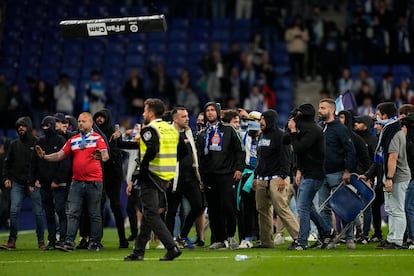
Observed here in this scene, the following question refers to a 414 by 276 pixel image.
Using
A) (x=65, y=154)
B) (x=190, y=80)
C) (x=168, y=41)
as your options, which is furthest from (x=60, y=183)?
(x=168, y=41)

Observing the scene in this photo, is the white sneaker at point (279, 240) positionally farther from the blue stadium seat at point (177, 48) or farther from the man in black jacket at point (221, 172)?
the blue stadium seat at point (177, 48)

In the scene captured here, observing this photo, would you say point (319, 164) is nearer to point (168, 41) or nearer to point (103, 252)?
point (103, 252)

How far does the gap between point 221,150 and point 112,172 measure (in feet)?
6.56

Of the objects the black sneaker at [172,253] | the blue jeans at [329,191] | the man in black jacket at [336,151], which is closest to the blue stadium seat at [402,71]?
the blue jeans at [329,191]

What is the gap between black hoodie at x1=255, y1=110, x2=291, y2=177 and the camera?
17188 mm

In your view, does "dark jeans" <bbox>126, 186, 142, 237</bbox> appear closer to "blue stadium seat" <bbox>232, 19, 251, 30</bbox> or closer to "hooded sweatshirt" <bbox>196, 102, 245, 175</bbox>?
"hooded sweatshirt" <bbox>196, 102, 245, 175</bbox>

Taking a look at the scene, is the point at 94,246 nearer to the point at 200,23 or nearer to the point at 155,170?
the point at 155,170

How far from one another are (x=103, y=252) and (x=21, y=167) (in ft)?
8.25

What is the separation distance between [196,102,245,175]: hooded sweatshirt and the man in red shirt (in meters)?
1.56

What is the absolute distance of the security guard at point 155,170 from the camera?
14.5 metres

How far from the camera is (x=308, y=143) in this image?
16.6m

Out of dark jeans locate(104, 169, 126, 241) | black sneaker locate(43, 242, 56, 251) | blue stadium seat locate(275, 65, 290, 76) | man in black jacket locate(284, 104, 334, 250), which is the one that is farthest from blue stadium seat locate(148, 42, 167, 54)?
man in black jacket locate(284, 104, 334, 250)

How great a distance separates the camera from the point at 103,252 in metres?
17.2

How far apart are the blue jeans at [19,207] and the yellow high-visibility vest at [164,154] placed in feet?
14.0
